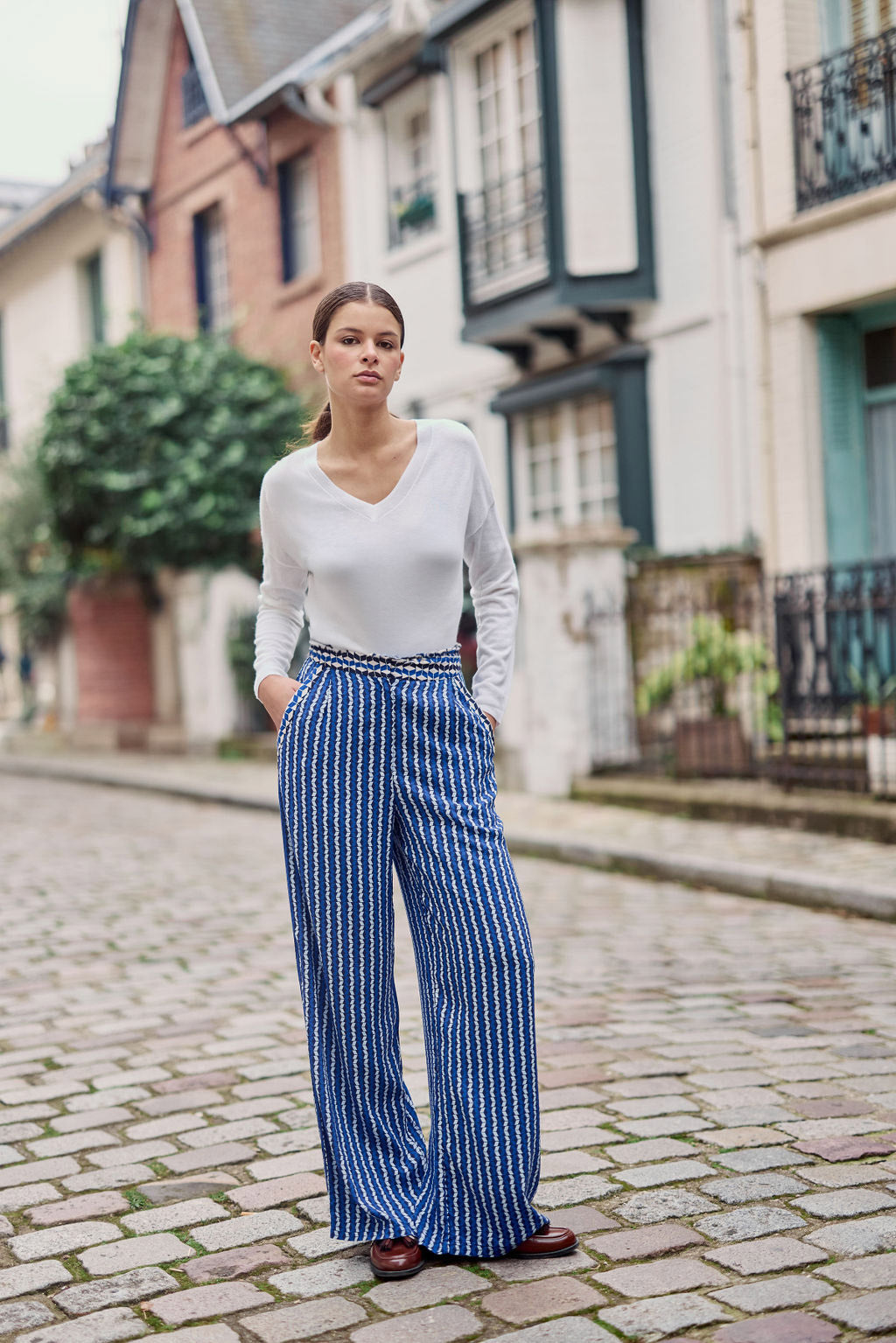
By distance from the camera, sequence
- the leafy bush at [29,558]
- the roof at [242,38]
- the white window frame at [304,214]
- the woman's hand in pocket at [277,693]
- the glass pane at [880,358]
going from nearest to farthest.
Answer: the woman's hand in pocket at [277,693] → the glass pane at [880,358] → the white window frame at [304,214] → the roof at [242,38] → the leafy bush at [29,558]

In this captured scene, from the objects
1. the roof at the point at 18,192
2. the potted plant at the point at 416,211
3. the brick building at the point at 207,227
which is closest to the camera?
the potted plant at the point at 416,211

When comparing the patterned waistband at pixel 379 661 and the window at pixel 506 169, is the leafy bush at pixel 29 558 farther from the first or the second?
the patterned waistband at pixel 379 661

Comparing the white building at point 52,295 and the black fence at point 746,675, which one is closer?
the black fence at point 746,675

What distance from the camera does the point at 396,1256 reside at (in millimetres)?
2947

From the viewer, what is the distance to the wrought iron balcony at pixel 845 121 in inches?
436

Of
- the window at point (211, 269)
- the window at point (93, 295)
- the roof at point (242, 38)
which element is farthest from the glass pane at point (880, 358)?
the window at point (93, 295)

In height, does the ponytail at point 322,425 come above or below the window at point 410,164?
below

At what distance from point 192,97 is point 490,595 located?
739 inches

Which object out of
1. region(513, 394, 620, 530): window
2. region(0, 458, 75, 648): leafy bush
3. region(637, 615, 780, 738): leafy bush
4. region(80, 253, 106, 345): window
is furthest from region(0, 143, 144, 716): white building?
region(637, 615, 780, 738): leafy bush

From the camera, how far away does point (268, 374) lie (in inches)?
686

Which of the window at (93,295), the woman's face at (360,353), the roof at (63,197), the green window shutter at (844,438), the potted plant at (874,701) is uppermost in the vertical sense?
the roof at (63,197)

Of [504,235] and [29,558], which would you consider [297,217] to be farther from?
[29,558]

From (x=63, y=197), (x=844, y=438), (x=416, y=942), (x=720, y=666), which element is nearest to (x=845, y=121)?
(x=844, y=438)

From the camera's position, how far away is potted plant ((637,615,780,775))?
1019cm
